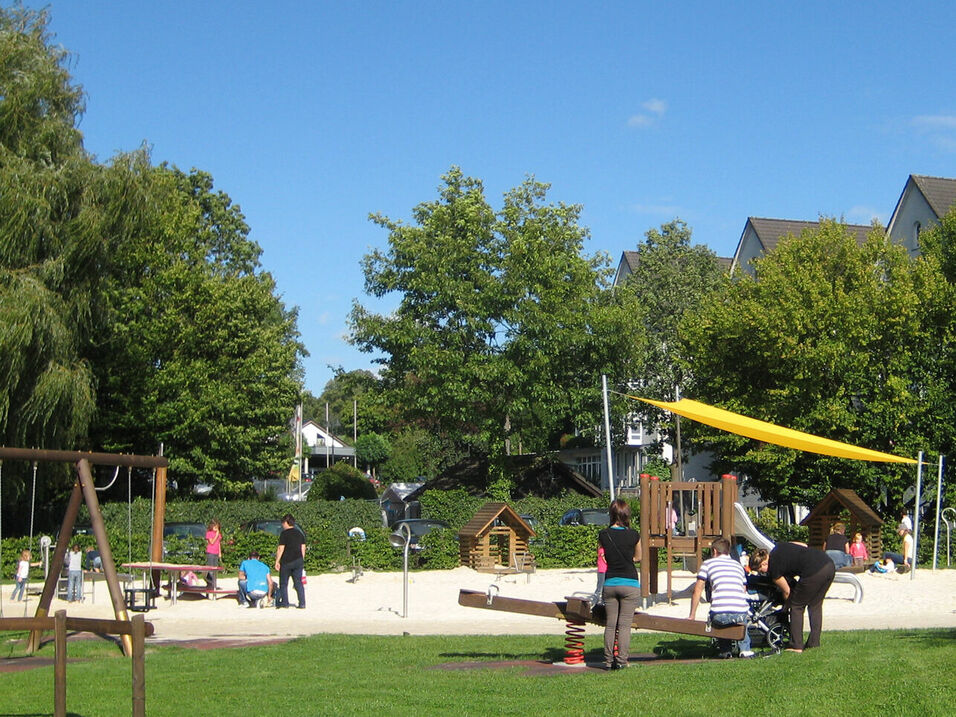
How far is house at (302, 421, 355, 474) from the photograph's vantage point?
11431 centimetres

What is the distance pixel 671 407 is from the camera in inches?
938

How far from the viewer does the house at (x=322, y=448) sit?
114312mm

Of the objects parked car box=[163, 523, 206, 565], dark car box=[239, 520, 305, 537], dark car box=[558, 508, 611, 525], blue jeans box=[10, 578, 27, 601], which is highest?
dark car box=[558, 508, 611, 525]

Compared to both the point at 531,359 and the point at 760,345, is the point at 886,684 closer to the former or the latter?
the point at 760,345

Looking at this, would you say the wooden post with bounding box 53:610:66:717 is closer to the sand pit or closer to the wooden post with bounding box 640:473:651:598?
the sand pit

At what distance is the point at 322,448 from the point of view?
11775 centimetres

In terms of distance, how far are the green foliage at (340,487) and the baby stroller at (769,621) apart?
53742 millimetres

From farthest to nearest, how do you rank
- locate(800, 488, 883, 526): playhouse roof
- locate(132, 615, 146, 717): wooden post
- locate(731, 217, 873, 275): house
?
locate(731, 217, 873, 275): house < locate(800, 488, 883, 526): playhouse roof < locate(132, 615, 146, 717): wooden post

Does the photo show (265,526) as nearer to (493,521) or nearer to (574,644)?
(493,521)

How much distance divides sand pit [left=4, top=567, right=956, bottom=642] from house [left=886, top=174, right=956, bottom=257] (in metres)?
23.0

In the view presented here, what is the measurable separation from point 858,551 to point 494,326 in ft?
72.0

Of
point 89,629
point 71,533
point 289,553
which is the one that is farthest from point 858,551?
point 89,629

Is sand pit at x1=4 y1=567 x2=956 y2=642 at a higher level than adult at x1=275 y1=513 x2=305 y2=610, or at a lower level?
lower

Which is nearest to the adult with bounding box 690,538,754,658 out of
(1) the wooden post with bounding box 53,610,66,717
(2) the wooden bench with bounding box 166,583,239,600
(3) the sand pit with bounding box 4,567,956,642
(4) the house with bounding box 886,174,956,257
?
(3) the sand pit with bounding box 4,567,956,642
